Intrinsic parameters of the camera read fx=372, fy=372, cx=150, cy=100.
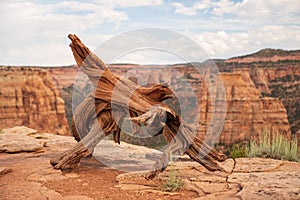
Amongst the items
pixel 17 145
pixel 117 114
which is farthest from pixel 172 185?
pixel 17 145

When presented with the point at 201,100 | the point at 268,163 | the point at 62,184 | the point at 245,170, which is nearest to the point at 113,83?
the point at 62,184

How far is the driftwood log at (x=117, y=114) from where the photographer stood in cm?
702

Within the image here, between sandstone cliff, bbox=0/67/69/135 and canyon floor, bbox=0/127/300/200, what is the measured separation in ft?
121

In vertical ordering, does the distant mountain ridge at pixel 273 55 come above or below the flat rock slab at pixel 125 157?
above

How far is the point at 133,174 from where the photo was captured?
23.2 feet

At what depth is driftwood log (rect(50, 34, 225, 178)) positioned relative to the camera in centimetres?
702

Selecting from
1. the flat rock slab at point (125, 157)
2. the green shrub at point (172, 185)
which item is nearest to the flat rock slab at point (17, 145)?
the flat rock slab at point (125, 157)

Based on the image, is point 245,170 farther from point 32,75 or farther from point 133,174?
point 32,75

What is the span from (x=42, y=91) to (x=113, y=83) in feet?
136

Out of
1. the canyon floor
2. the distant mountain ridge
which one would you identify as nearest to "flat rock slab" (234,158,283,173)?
the canyon floor

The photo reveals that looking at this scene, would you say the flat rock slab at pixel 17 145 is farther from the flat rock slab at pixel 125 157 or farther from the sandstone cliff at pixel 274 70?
the sandstone cliff at pixel 274 70

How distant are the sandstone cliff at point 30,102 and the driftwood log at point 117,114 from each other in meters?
38.0

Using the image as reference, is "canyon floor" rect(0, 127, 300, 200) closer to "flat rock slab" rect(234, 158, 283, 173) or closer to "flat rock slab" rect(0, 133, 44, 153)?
"flat rock slab" rect(234, 158, 283, 173)

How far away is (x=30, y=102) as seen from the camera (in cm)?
4572
